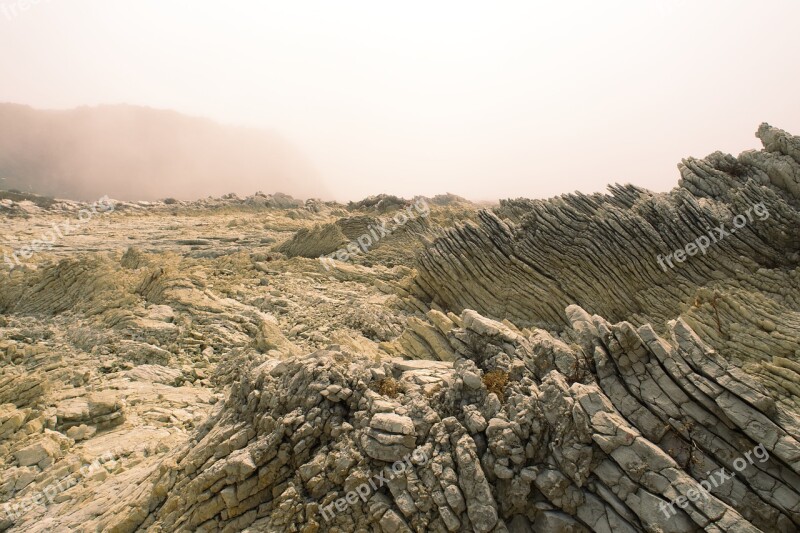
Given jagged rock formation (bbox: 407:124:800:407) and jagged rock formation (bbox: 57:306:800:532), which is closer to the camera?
jagged rock formation (bbox: 57:306:800:532)

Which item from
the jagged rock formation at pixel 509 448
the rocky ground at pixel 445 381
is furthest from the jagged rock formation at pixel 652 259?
the jagged rock formation at pixel 509 448

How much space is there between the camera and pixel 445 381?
32.7 feet

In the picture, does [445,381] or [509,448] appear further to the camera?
[445,381]

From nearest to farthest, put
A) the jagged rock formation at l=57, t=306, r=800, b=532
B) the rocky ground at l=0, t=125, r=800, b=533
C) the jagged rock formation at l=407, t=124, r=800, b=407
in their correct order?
the jagged rock formation at l=57, t=306, r=800, b=532
the rocky ground at l=0, t=125, r=800, b=533
the jagged rock formation at l=407, t=124, r=800, b=407

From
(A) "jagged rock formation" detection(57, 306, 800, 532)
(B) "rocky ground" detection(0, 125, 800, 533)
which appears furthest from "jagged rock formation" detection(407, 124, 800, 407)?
(A) "jagged rock formation" detection(57, 306, 800, 532)

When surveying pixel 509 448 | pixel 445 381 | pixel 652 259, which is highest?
pixel 652 259

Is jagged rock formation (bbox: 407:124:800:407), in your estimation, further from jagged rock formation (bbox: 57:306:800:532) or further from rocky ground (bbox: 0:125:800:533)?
jagged rock formation (bbox: 57:306:800:532)

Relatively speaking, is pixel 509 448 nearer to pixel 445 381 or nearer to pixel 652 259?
pixel 445 381

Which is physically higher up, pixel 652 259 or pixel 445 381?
pixel 652 259

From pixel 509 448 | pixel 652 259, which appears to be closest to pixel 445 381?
pixel 509 448

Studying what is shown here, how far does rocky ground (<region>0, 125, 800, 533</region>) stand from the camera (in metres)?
7.93

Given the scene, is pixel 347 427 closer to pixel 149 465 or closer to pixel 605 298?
pixel 149 465

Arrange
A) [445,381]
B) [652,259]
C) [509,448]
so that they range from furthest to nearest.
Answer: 1. [652,259]
2. [445,381]
3. [509,448]

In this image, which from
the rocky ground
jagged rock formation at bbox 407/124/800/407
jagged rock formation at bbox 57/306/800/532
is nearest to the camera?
jagged rock formation at bbox 57/306/800/532
